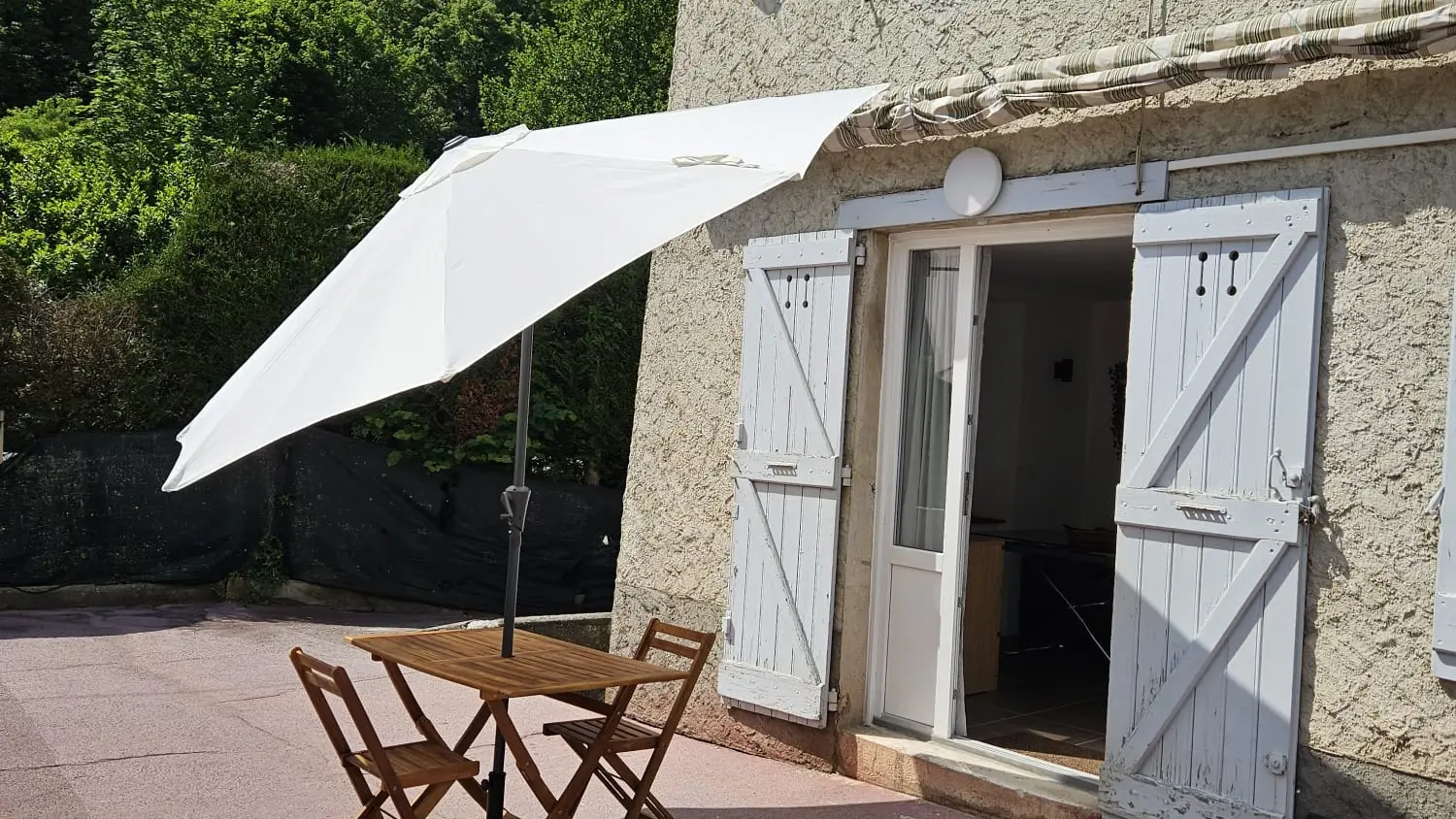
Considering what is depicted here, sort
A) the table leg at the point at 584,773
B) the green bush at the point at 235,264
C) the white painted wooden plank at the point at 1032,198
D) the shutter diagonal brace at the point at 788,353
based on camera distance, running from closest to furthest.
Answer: the table leg at the point at 584,773, the white painted wooden plank at the point at 1032,198, the shutter diagonal brace at the point at 788,353, the green bush at the point at 235,264

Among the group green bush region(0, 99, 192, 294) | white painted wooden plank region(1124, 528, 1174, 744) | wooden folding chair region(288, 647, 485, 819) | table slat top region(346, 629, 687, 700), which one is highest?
green bush region(0, 99, 192, 294)

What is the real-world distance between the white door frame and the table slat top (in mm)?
1516

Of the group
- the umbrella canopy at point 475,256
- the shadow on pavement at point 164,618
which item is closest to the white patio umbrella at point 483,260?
the umbrella canopy at point 475,256

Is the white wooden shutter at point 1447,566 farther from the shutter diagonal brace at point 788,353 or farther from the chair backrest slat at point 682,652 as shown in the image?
the shutter diagonal brace at point 788,353

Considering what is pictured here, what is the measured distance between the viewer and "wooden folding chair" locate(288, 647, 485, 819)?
11.2ft

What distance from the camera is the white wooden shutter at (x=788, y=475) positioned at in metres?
5.34

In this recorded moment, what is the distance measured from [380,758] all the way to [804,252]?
2.95 metres

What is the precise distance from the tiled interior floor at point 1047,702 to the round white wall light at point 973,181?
232 cm

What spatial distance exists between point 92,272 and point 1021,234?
37.0ft

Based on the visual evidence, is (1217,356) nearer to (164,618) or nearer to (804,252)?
(804,252)

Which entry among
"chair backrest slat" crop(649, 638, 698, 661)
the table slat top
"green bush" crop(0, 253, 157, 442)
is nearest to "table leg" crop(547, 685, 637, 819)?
the table slat top

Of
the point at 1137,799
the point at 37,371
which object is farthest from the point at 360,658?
the point at 1137,799

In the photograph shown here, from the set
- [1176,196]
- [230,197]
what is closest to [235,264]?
[230,197]

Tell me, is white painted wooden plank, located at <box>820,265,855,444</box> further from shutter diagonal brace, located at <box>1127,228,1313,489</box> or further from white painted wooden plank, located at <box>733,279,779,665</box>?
shutter diagonal brace, located at <box>1127,228,1313,489</box>
